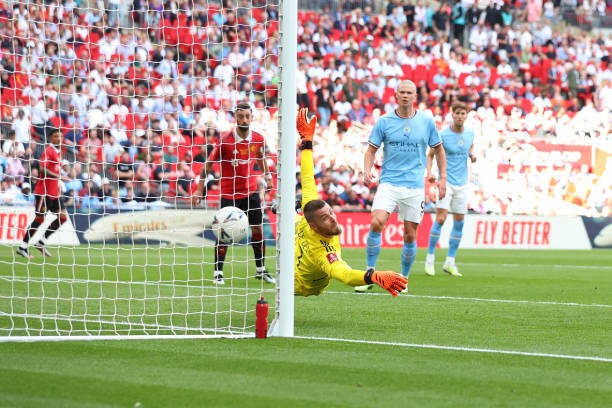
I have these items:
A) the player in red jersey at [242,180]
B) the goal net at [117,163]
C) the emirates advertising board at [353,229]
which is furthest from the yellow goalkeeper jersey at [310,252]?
the emirates advertising board at [353,229]

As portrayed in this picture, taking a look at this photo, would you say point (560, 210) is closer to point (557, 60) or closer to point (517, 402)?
point (557, 60)

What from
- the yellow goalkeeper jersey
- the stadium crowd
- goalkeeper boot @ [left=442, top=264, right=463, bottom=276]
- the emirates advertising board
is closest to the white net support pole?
the yellow goalkeeper jersey

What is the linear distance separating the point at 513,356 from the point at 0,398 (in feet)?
11.2

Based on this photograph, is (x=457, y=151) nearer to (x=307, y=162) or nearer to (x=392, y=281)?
(x=307, y=162)

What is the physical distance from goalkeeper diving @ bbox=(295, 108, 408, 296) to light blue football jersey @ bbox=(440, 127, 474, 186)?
6963 mm

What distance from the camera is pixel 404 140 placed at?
12.4m

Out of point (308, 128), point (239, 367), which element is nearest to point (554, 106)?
point (308, 128)

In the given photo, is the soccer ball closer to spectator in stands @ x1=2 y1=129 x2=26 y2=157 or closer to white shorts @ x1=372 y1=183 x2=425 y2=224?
white shorts @ x1=372 y1=183 x2=425 y2=224

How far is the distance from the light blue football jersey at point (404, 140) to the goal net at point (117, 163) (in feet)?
5.21

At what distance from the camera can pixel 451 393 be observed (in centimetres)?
567

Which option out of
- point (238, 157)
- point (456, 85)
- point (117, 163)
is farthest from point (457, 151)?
point (456, 85)

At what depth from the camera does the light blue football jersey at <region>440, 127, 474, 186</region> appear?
15.6 meters

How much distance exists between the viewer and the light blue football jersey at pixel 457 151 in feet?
51.2

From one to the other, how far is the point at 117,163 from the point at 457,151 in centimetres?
525
